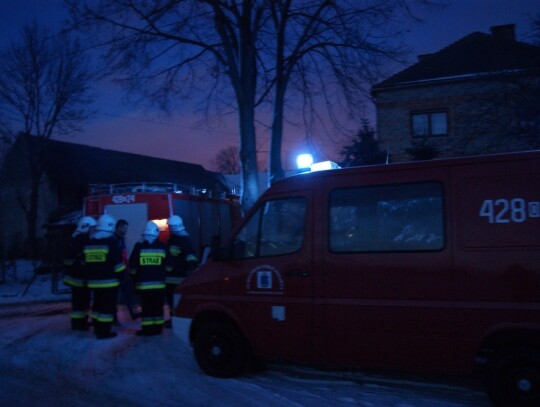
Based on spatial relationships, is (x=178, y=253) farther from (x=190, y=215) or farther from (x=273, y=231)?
(x=190, y=215)

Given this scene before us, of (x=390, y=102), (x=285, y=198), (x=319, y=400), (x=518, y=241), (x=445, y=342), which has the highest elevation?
(x=390, y=102)

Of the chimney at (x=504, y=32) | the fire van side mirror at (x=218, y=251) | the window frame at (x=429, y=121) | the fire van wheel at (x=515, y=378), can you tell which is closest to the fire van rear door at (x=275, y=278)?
the fire van side mirror at (x=218, y=251)

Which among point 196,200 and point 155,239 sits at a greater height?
point 196,200

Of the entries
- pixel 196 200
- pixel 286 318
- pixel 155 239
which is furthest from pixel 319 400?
pixel 196 200

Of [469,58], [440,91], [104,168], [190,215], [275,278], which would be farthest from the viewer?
[104,168]

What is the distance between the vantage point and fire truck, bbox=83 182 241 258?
11820mm

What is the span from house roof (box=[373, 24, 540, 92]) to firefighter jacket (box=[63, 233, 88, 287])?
42.6 ft

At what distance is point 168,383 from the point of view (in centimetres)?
615

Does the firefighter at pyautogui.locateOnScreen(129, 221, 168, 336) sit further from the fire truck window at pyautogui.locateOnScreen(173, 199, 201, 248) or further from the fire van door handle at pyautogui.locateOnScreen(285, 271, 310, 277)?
the fire truck window at pyautogui.locateOnScreen(173, 199, 201, 248)

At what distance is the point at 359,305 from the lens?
17.8 ft

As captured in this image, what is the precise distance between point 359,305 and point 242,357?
5.21 ft

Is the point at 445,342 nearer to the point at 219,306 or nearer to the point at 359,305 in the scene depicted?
the point at 359,305

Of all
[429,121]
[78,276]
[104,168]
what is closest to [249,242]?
[78,276]

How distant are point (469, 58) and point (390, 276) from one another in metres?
18.0
